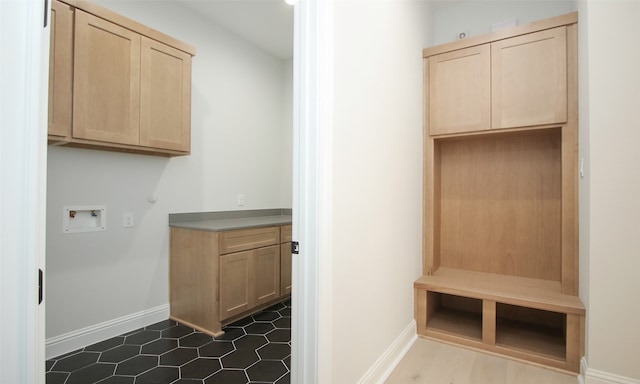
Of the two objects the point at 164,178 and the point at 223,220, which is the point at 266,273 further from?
the point at 164,178

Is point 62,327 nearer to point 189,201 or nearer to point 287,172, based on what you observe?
point 189,201

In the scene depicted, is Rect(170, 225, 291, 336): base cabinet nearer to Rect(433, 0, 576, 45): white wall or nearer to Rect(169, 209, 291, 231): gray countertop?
Rect(169, 209, 291, 231): gray countertop

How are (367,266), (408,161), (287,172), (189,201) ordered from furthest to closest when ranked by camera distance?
(287,172)
(189,201)
(408,161)
(367,266)

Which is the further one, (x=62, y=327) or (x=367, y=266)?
(x=62, y=327)

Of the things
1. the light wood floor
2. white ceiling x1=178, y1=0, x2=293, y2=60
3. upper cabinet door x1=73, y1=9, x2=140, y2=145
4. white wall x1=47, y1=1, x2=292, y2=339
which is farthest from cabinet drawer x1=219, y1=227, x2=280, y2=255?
white ceiling x1=178, y1=0, x2=293, y2=60

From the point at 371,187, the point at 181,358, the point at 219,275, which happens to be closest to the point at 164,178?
the point at 219,275

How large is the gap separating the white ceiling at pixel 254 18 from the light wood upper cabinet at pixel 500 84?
1444 millimetres

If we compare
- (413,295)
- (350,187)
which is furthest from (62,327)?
(413,295)

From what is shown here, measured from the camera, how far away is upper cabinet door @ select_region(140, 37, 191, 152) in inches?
92.2

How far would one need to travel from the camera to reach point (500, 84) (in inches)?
92.5

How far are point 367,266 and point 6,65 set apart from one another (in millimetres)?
1574

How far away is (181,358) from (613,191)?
2.80m

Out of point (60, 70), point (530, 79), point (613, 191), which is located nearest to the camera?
point (613, 191)

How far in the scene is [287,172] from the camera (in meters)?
3.95
